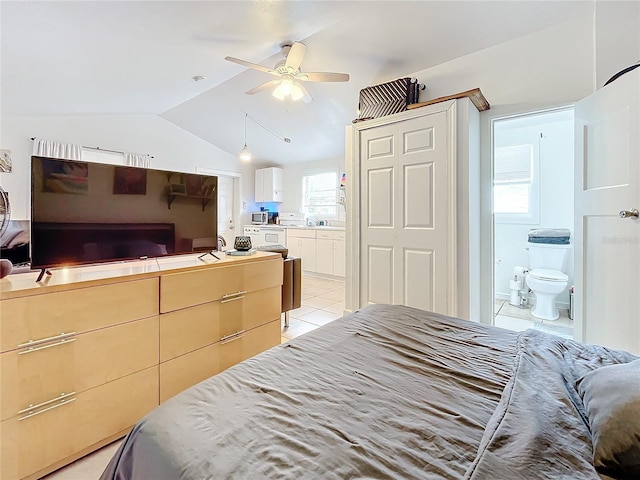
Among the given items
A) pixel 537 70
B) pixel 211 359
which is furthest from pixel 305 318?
pixel 537 70

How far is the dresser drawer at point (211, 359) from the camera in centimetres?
171

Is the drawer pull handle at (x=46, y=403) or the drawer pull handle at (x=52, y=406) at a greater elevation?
the drawer pull handle at (x=46, y=403)

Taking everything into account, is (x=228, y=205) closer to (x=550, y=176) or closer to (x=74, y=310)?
(x=74, y=310)

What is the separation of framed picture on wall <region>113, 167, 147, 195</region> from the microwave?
192 inches

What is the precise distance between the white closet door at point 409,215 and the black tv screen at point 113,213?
159cm

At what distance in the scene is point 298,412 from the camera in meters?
0.79

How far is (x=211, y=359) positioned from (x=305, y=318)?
5.53ft

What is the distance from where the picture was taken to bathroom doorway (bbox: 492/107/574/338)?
3.52m

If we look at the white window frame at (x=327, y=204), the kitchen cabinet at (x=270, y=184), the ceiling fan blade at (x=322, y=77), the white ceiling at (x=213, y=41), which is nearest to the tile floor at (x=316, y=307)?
the white window frame at (x=327, y=204)

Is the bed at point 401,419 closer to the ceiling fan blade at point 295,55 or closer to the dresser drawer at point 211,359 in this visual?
the dresser drawer at point 211,359

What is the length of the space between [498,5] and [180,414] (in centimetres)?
314

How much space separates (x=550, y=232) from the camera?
3.50 m

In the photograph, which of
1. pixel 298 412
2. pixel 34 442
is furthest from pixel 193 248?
pixel 298 412

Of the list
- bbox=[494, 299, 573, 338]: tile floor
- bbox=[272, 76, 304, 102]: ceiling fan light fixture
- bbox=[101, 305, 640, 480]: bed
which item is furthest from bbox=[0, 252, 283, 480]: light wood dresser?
bbox=[494, 299, 573, 338]: tile floor
